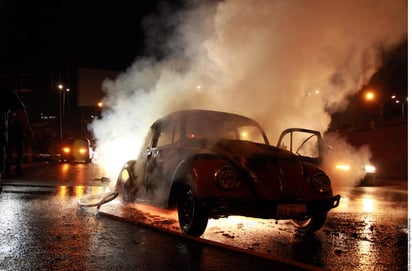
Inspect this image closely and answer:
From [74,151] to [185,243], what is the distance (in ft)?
70.5

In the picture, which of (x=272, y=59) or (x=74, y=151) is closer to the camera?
(x=272, y=59)

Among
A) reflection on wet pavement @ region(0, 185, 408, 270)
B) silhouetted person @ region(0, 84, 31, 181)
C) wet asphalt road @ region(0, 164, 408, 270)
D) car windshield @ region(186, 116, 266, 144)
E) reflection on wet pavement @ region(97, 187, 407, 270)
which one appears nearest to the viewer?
wet asphalt road @ region(0, 164, 408, 270)

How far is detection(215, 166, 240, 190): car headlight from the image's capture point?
17.1 ft

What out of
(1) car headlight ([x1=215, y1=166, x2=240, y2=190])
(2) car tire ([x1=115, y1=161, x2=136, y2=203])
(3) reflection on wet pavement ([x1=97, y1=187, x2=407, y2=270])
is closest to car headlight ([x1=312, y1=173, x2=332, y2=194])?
(3) reflection on wet pavement ([x1=97, y1=187, x2=407, y2=270])

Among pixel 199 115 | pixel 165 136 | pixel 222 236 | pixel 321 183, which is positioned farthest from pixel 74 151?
pixel 321 183

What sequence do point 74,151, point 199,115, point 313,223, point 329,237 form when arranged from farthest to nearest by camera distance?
point 74,151 < point 199,115 < point 313,223 < point 329,237

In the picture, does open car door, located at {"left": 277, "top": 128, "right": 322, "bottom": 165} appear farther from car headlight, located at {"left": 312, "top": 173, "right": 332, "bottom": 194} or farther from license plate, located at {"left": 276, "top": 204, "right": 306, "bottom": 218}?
license plate, located at {"left": 276, "top": 204, "right": 306, "bottom": 218}

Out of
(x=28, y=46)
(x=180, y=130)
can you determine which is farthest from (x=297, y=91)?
(x=28, y=46)

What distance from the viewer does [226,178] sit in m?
5.23

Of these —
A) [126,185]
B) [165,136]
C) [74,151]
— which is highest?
[165,136]

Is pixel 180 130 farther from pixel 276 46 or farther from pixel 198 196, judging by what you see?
pixel 276 46

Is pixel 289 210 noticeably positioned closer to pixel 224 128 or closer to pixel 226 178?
pixel 226 178

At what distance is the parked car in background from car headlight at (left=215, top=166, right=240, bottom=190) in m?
21.3

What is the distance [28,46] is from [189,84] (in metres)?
20.6
